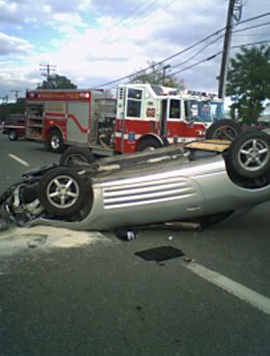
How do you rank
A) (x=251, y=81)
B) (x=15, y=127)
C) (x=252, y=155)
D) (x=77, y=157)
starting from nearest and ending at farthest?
1. (x=252, y=155)
2. (x=77, y=157)
3. (x=15, y=127)
4. (x=251, y=81)

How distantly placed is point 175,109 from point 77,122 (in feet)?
16.5

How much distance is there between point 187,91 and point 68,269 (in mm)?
10932

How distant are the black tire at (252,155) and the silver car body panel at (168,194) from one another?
19 centimetres

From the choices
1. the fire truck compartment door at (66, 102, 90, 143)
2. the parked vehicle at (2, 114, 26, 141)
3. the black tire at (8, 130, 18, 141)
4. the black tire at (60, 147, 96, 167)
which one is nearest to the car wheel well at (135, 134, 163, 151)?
the fire truck compartment door at (66, 102, 90, 143)

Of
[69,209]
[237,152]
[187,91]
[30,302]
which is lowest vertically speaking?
[30,302]

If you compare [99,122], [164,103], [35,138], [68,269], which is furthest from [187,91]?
[68,269]

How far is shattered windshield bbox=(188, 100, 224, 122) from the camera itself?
45.6ft

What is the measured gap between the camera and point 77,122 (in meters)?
17.2

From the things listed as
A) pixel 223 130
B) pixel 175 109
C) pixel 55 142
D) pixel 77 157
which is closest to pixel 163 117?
pixel 175 109

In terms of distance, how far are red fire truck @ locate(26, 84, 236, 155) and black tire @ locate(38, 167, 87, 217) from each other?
8395mm

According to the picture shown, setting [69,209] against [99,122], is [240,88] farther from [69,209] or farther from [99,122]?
[69,209]

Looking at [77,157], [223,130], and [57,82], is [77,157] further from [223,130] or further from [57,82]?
[57,82]

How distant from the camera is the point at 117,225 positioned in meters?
5.26

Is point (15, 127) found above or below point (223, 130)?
below
